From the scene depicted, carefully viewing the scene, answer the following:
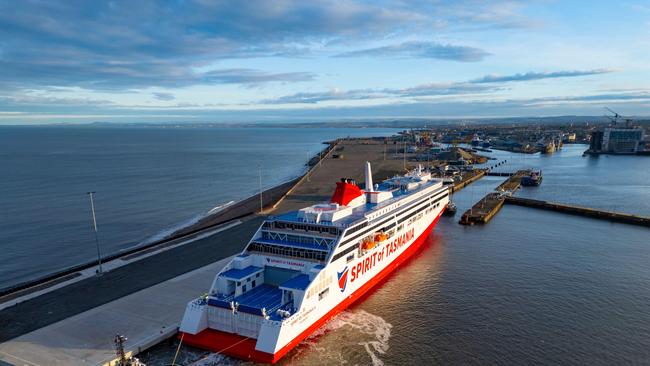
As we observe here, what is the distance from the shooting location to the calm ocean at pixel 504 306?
20.4 metres

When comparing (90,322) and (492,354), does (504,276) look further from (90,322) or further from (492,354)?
(90,322)

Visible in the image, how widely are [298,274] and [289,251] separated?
1.70m

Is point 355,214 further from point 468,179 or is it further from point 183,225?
point 468,179

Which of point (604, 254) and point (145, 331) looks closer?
point (145, 331)

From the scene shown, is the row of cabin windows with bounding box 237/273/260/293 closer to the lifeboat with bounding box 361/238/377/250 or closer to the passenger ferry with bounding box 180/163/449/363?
the passenger ferry with bounding box 180/163/449/363

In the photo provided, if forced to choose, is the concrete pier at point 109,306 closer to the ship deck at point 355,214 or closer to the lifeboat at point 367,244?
the ship deck at point 355,214

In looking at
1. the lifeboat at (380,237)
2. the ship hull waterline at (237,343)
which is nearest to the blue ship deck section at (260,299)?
the ship hull waterline at (237,343)

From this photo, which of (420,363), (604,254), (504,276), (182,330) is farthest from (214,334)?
(604,254)

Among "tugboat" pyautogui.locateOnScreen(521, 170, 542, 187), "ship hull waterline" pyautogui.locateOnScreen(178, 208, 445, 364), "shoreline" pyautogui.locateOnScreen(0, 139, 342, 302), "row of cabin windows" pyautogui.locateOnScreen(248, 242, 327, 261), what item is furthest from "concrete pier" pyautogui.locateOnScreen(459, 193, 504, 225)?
"ship hull waterline" pyautogui.locateOnScreen(178, 208, 445, 364)

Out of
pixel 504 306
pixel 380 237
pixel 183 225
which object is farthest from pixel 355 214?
pixel 183 225

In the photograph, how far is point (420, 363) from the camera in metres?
19.8

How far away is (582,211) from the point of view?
49.8 metres

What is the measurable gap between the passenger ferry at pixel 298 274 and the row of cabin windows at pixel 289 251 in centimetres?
6

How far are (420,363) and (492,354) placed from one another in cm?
395
